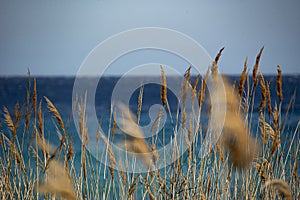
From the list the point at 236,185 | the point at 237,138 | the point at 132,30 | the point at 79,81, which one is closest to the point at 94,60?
the point at 79,81

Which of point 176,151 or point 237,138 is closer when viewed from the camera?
point 237,138

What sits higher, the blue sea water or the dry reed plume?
the dry reed plume

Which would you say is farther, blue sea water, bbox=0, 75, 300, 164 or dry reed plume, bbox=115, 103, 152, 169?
blue sea water, bbox=0, 75, 300, 164

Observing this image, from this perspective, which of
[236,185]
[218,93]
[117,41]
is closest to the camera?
[218,93]

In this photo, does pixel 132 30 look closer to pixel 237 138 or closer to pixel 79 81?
pixel 79 81

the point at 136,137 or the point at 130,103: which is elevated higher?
the point at 136,137

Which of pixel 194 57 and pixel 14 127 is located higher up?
pixel 194 57

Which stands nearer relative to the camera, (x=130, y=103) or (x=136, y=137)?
(x=136, y=137)

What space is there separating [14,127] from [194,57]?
85cm

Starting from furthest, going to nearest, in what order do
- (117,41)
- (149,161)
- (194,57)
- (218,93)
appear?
(117,41)
(194,57)
(149,161)
(218,93)

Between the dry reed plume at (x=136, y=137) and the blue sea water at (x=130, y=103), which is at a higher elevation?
the dry reed plume at (x=136, y=137)

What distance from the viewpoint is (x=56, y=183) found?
1527 mm

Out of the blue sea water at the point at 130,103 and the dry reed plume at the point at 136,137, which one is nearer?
the dry reed plume at the point at 136,137

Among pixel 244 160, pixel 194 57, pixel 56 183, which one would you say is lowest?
pixel 56 183
